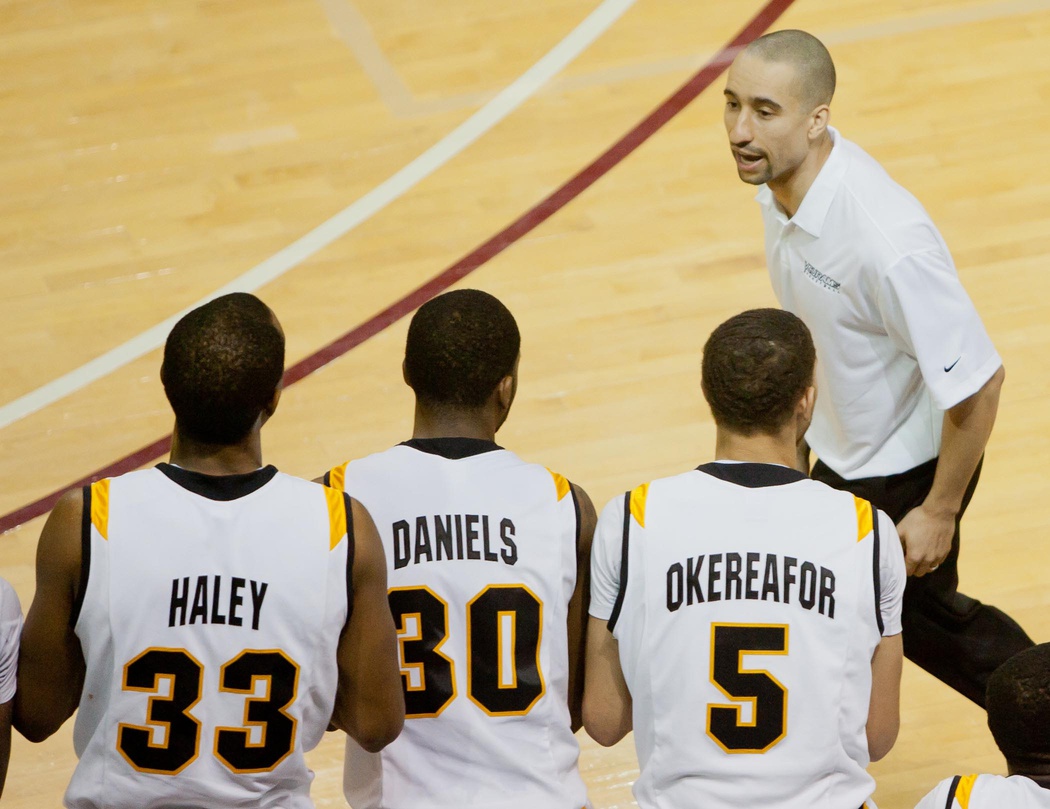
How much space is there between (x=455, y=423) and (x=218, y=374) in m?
0.49

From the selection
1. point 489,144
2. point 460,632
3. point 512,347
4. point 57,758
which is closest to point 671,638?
point 460,632

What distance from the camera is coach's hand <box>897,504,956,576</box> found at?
10.9 ft

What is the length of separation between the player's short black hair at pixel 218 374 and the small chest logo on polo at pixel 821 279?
4.54 ft

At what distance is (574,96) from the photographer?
647cm

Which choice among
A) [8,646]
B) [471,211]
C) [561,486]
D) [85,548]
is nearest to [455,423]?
[561,486]

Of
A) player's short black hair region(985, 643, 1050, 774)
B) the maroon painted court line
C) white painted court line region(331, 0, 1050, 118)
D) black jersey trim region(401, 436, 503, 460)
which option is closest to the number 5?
player's short black hair region(985, 643, 1050, 774)

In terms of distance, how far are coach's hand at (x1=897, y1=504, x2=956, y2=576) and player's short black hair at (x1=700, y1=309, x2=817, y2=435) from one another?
0.81 m

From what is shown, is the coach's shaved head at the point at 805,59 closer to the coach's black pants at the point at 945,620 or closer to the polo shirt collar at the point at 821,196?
the polo shirt collar at the point at 821,196

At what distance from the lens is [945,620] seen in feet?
12.0

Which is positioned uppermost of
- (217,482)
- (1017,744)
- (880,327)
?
(880,327)

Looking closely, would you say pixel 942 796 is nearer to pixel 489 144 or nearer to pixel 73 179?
pixel 489 144

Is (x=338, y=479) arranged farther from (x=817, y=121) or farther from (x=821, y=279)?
(x=817, y=121)

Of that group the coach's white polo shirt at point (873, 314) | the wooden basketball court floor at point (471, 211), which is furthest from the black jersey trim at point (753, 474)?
the wooden basketball court floor at point (471, 211)

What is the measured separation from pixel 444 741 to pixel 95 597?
0.70 metres
